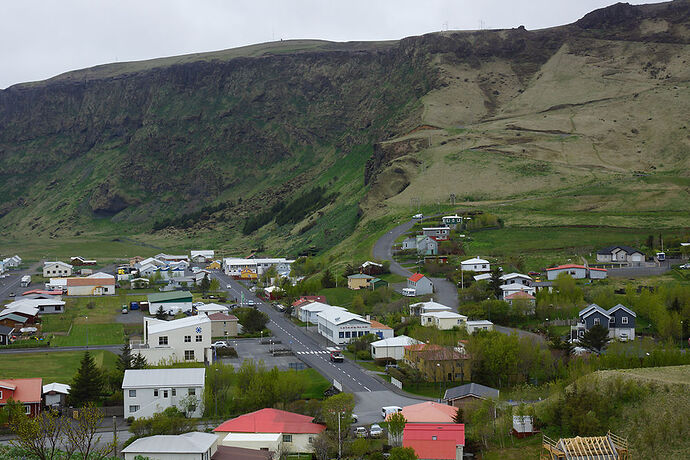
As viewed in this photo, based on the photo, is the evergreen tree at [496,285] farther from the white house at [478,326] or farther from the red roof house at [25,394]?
the red roof house at [25,394]

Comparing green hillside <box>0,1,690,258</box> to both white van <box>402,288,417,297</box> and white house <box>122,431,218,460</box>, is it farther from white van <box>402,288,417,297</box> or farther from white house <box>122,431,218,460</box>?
white house <box>122,431,218,460</box>

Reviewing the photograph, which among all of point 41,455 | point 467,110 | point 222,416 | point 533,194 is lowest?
point 222,416

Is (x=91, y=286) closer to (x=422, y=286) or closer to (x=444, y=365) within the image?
(x=422, y=286)

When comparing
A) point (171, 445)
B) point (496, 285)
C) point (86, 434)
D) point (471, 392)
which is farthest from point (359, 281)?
point (86, 434)

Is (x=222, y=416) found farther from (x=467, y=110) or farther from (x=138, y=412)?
(x=467, y=110)

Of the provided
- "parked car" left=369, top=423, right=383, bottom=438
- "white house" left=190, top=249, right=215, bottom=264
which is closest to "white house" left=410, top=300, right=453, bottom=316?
"parked car" left=369, top=423, right=383, bottom=438

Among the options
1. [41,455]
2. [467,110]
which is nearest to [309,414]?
[41,455]

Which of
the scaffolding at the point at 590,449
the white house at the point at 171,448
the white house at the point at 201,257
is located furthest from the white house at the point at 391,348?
the white house at the point at 201,257
